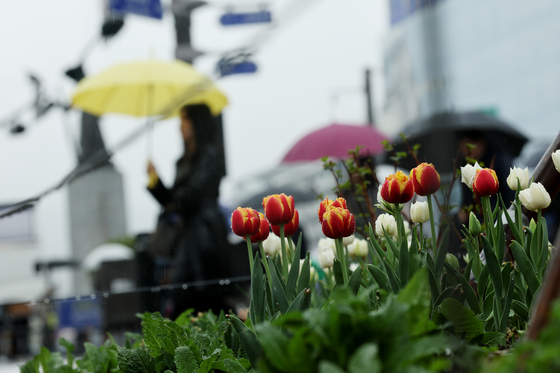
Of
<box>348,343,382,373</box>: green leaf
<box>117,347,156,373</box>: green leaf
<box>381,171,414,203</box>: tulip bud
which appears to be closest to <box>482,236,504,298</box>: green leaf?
<box>381,171,414,203</box>: tulip bud

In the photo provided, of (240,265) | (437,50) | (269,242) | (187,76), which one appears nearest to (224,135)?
(187,76)

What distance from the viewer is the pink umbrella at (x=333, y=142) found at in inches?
107

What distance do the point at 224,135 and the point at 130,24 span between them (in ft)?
2.87

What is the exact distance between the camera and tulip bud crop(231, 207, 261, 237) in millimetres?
762

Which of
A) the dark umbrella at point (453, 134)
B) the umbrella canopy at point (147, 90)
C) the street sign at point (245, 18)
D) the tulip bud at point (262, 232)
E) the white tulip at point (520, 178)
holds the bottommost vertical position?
the tulip bud at point (262, 232)

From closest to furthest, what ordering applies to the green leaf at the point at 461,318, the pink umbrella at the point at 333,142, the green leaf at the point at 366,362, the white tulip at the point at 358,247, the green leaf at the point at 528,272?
the green leaf at the point at 366,362 → the green leaf at the point at 461,318 → the green leaf at the point at 528,272 → the white tulip at the point at 358,247 → the pink umbrella at the point at 333,142

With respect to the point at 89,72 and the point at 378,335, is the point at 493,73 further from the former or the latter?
the point at 378,335

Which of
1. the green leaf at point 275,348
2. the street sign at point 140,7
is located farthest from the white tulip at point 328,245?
the street sign at point 140,7

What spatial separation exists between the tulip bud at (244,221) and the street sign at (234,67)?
232 centimetres

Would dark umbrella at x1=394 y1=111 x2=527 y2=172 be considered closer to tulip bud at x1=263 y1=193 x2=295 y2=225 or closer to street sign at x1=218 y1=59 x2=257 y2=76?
street sign at x1=218 y1=59 x2=257 y2=76

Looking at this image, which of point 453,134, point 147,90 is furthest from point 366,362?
point 147,90

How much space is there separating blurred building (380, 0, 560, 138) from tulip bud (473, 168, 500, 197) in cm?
218

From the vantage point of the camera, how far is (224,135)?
2.90 metres

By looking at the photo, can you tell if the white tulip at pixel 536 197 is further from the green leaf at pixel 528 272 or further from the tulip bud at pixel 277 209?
the tulip bud at pixel 277 209
